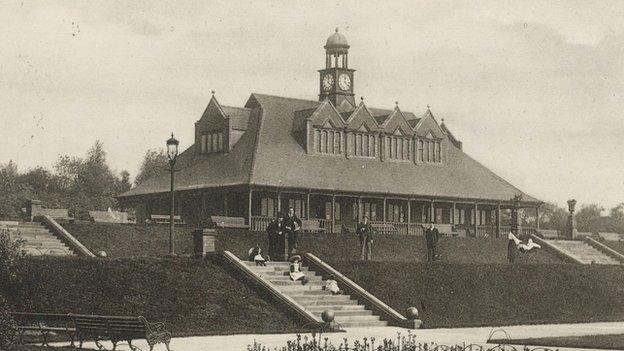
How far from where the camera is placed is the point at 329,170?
171 ft

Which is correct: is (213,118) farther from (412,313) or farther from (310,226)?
(412,313)

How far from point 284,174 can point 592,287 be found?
53.1 ft

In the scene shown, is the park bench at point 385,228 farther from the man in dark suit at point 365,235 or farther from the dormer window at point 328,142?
the man in dark suit at point 365,235

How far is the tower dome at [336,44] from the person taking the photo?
5859 centimetres

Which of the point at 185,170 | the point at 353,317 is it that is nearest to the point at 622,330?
the point at 353,317

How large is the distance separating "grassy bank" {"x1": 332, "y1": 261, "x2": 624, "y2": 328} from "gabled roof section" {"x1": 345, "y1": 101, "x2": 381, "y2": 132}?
671 inches

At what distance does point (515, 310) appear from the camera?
3447 cm

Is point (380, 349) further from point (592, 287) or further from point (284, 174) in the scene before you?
point (284, 174)

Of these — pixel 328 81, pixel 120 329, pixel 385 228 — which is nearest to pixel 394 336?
pixel 120 329

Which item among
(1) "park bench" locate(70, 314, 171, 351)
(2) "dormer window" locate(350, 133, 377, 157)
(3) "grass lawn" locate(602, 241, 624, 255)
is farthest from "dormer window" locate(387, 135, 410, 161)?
(1) "park bench" locate(70, 314, 171, 351)

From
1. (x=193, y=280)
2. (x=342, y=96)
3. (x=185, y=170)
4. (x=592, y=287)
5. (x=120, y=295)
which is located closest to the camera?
(x=120, y=295)

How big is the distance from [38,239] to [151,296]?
1098cm

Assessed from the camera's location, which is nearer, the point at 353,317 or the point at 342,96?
the point at 353,317

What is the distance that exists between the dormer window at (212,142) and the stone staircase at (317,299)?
826 inches
